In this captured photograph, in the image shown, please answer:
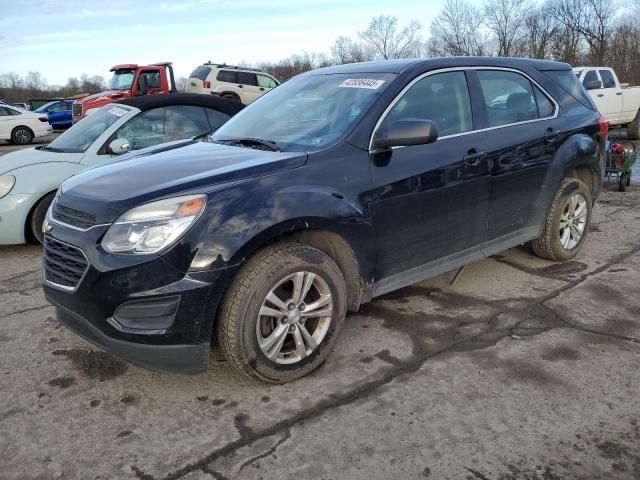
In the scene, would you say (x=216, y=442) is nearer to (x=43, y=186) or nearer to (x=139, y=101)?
(x=43, y=186)

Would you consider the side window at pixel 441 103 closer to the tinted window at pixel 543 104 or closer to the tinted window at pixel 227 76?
the tinted window at pixel 543 104

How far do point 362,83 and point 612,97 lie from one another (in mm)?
14395

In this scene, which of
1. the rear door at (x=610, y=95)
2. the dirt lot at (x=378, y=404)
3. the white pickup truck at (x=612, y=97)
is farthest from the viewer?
the rear door at (x=610, y=95)

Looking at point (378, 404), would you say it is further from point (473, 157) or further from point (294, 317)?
point (473, 157)

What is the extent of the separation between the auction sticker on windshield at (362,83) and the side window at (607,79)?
14082 millimetres

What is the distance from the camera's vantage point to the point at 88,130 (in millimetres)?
6426

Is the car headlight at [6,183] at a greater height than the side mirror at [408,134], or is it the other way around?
the side mirror at [408,134]

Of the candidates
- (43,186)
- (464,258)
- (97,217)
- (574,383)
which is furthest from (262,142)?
Result: (43,186)

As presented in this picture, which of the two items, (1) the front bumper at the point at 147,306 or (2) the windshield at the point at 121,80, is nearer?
(1) the front bumper at the point at 147,306

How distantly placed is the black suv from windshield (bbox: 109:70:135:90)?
1406 cm

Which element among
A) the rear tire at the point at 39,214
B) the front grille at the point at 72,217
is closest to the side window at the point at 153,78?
the rear tire at the point at 39,214

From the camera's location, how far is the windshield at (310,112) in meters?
3.52

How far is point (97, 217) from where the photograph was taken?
2855 mm

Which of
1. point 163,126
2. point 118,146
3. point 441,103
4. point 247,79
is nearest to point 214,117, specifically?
point 163,126
